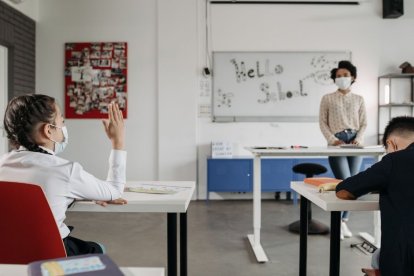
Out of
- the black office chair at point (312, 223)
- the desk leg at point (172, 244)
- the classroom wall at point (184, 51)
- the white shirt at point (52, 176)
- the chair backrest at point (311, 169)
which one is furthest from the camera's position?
the classroom wall at point (184, 51)

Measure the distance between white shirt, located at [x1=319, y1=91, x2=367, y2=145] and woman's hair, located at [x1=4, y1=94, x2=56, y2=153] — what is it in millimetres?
2800

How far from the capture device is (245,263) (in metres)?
3.03

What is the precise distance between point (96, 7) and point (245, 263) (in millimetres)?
4158

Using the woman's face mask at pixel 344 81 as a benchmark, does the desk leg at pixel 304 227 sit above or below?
below

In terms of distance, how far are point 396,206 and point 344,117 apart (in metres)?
2.44

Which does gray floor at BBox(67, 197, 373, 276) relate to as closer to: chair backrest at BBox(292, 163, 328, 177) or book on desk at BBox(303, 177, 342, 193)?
chair backrest at BBox(292, 163, 328, 177)

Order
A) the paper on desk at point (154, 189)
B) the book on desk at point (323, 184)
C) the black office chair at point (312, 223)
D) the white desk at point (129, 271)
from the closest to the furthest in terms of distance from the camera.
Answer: the white desk at point (129, 271), the paper on desk at point (154, 189), the book on desk at point (323, 184), the black office chair at point (312, 223)

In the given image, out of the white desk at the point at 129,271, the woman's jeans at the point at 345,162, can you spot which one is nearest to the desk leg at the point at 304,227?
the woman's jeans at the point at 345,162

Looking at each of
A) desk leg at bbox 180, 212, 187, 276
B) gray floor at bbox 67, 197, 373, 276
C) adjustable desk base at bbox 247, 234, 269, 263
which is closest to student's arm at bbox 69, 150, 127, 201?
desk leg at bbox 180, 212, 187, 276

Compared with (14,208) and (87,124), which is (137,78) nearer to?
(87,124)

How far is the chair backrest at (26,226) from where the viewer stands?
1.11 m

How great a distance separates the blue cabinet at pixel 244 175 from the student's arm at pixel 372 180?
377cm

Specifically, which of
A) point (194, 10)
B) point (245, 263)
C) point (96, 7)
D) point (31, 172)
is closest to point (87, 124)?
point (96, 7)

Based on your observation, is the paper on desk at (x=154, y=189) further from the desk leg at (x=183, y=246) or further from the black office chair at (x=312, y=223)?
the black office chair at (x=312, y=223)
